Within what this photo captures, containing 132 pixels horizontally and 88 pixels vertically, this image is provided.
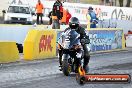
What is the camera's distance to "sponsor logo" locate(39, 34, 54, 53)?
20.9 meters

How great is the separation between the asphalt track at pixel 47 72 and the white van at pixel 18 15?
13839 millimetres

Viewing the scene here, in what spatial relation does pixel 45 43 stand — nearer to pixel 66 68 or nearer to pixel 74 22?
pixel 66 68

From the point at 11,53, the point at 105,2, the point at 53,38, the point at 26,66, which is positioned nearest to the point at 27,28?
the point at 53,38

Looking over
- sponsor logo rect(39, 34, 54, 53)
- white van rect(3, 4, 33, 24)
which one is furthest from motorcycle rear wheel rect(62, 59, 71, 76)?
white van rect(3, 4, 33, 24)

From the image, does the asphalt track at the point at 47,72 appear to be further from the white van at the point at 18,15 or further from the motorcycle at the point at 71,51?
the white van at the point at 18,15

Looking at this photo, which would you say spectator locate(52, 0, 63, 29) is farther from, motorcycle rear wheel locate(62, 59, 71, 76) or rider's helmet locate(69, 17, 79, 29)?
rider's helmet locate(69, 17, 79, 29)

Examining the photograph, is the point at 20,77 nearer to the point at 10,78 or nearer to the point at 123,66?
the point at 10,78

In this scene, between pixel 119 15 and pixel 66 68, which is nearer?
pixel 66 68

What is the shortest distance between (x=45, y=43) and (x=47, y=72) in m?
5.27

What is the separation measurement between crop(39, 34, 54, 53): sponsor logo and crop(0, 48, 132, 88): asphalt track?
0.94 metres

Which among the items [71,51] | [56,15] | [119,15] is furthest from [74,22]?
[119,15]

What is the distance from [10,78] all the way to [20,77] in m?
0.40

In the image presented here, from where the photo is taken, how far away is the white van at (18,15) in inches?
1351

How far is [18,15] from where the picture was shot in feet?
113
